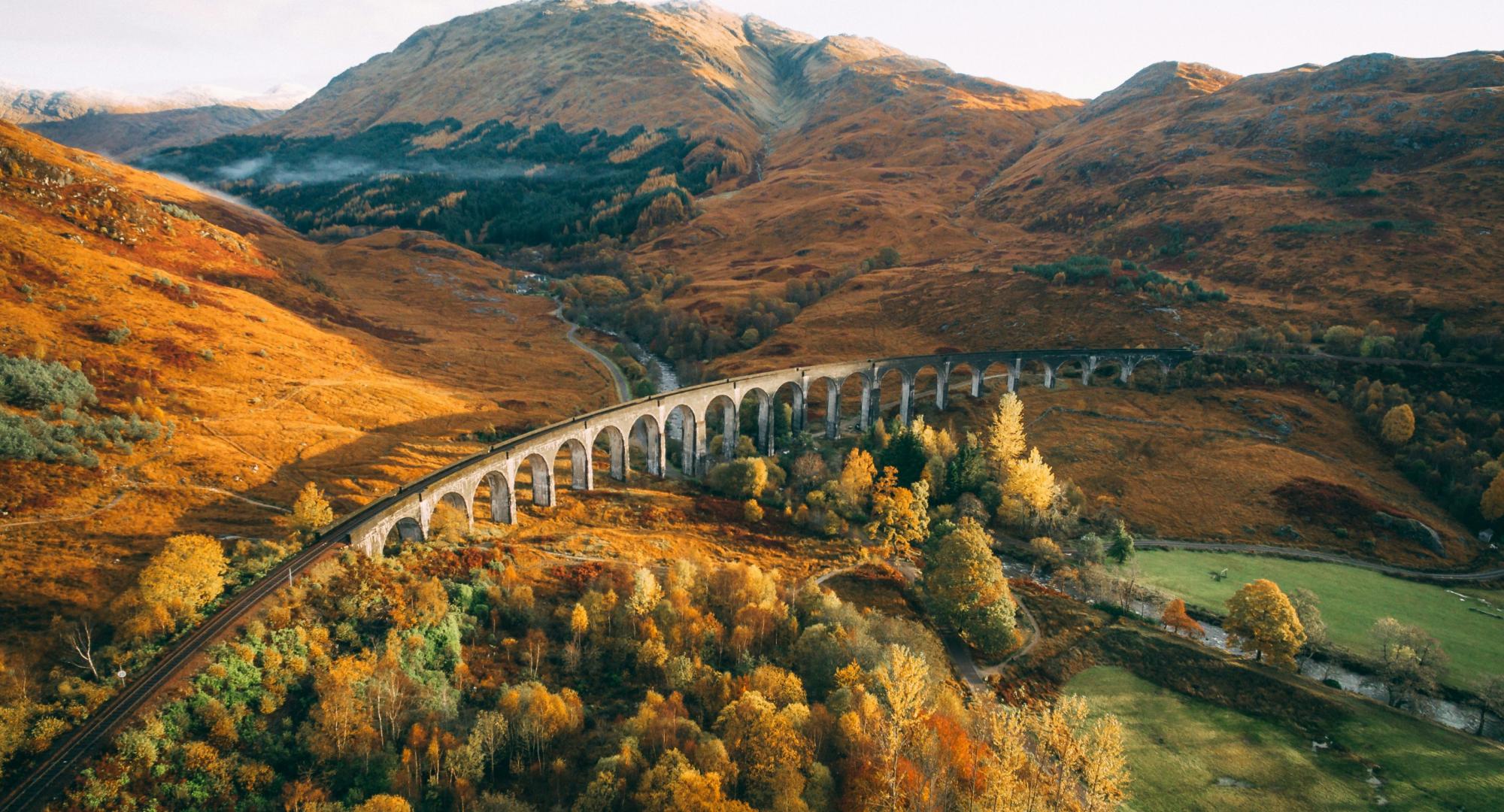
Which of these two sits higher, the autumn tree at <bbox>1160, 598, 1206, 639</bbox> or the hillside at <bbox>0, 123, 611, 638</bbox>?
the hillside at <bbox>0, 123, 611, 638</bbox>

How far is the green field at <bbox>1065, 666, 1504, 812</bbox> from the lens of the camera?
3077 cm

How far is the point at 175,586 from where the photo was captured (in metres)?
30.6

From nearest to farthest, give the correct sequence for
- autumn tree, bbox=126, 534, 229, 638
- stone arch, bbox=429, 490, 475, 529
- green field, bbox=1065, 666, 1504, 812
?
autumn tree, bbox=126, 534, 229, 638, green field, bbox=1065, 666, 1504, 812, stone arch, bbox=429, 490, 475, 529

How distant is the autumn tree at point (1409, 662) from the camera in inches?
1522

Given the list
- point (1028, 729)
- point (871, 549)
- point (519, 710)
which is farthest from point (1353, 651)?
point (519, 710)

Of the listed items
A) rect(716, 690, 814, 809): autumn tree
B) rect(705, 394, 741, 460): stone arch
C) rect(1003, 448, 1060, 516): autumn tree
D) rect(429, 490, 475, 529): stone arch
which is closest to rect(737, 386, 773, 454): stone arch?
rect(705, 394, 741, 460): stone arch

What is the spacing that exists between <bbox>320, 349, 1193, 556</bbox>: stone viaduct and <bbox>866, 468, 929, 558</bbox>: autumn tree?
2394 cm

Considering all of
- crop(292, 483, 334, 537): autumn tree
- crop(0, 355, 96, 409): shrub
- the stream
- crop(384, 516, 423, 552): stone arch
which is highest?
crop(0, 355, 96, 409): shrub

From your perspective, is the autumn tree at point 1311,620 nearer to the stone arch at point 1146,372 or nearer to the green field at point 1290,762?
the green field at point 1290,762

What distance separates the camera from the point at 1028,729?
35.9 m

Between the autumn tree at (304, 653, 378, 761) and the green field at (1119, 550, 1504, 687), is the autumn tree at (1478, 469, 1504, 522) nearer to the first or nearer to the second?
the green field at (1119, 550, 1504, 687)

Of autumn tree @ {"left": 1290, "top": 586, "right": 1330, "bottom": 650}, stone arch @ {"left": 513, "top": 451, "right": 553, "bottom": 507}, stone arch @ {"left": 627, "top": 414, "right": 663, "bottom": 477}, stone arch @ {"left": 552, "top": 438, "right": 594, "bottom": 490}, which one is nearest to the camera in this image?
autumn tree @ {"left": 1290, "top": 586, "right": 1330, "bottom": 650}

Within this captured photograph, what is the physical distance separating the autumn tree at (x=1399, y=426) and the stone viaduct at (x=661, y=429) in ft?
84.0

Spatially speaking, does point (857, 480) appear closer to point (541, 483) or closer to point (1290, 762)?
point (541, 483)
